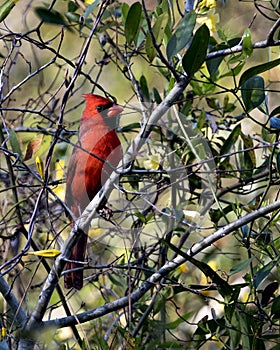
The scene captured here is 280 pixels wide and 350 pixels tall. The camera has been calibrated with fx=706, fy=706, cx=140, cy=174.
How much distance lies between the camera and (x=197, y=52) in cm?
164

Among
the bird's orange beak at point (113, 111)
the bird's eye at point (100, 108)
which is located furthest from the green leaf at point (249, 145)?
the bird's eye at point (100, 108)

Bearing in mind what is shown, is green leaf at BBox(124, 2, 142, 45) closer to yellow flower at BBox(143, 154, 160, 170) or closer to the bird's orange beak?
yellow flower at BBox(143, 154, 160, 170)

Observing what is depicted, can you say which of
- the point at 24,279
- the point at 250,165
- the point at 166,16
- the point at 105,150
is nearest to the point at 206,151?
the point at 250,165

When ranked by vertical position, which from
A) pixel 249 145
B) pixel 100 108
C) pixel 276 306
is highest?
pixel 100 108

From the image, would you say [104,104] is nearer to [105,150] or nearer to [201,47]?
[105,150]

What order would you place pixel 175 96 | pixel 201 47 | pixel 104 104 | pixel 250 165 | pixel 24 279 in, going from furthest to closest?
pixel 24 279, pixel 104 104, pixel 250 165, pixel 175 96, pixel 201 47

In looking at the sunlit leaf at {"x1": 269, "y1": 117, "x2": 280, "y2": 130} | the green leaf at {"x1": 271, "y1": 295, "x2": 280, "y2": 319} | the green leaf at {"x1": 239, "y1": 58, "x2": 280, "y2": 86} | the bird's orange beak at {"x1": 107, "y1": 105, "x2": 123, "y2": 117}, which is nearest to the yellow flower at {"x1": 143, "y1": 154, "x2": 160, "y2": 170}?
the bird's orange beak at {"x1": 107, "y1": 105, "x2": 123, "y2": 117}

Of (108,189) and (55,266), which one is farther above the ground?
(108,189)

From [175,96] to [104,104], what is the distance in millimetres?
1103

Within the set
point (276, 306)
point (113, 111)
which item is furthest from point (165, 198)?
point (276, 306)

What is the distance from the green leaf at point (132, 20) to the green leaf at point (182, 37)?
136 mm

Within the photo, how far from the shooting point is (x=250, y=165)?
2.09m

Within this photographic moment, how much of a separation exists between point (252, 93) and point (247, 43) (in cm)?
22

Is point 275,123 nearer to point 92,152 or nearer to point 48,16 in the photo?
point 48,16
